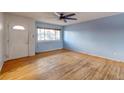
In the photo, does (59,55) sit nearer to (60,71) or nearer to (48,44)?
(48,44)

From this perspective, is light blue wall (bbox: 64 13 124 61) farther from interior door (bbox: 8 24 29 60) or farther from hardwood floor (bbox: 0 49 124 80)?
interior door (bbox: 8 24 29 60)

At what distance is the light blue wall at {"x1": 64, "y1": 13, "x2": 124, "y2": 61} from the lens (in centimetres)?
446

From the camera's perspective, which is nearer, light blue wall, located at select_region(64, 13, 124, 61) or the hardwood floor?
the hardwood floor

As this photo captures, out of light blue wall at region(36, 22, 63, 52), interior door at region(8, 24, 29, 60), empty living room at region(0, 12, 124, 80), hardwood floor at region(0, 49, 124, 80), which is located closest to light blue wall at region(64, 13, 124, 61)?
empty living room at region(0, 12, 124, 80)

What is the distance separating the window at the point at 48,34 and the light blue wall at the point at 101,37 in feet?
4.90

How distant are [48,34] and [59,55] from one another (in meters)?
2.43

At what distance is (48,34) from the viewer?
745 centimetres
